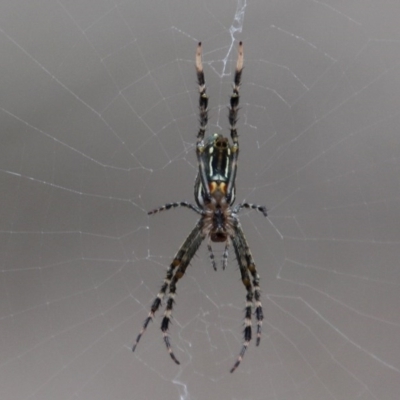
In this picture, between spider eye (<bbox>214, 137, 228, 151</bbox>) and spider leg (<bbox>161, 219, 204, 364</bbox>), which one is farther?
spider leg (<bbox>161, 219, 204, 364</bbox>)

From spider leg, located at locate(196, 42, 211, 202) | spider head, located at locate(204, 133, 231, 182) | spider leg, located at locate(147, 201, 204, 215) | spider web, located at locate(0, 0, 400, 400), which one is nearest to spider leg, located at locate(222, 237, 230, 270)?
spider leg, located at locate(147, 201, 204, 215)

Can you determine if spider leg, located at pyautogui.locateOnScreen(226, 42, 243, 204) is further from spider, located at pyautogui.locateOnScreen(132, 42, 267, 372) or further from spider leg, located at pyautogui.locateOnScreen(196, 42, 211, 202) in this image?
spider leg, located at pyautogui.locateOnScreen(196, 42, 211, 202)

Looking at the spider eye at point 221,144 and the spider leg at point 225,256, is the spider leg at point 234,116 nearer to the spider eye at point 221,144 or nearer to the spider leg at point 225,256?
the spider eye at point 221,144

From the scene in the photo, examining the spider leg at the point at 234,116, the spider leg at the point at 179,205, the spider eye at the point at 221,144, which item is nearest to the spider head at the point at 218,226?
the spider leg at the point at 179,205

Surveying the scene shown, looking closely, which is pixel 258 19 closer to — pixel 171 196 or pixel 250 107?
pixel 250 107

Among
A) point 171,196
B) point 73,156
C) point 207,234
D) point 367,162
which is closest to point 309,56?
point 367,162

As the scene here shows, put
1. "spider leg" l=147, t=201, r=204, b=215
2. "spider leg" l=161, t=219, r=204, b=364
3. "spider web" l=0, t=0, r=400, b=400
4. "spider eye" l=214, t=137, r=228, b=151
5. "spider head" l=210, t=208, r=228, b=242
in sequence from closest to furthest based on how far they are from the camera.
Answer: "spider eye" l=214, t=137, r=228, b=151 < "spider leg" l=147, t=201, r=204, b=215 < "spider head" l=210, t=208, r=228, b=242 < "spider leg" l=161, t=219, r=204, b=364 < "spider web" l=0, t=0, r=400, b=400
